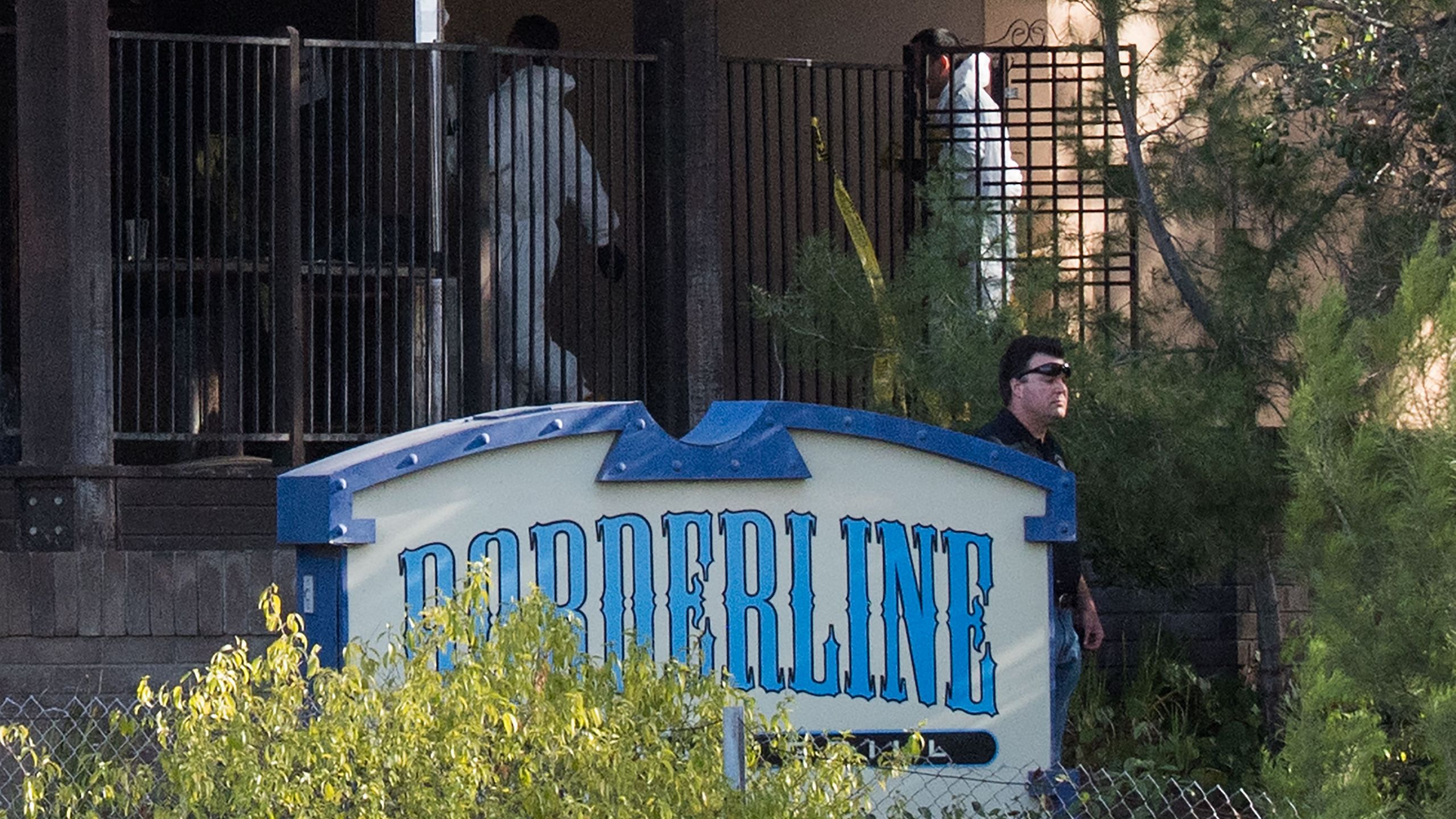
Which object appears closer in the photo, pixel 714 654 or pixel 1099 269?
pixel 714 654

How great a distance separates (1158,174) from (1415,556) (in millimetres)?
2417

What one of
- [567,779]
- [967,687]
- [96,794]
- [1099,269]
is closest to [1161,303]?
[1099,269]

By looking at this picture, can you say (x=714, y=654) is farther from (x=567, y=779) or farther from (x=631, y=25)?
(x=631, y=25)

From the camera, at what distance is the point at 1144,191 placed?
6.80m

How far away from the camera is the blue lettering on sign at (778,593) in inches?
211

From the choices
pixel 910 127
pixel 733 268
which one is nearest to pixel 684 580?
pixel 733 268

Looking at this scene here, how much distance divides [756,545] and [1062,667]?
1120 mm

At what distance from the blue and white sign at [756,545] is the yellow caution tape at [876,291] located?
177 centimetres

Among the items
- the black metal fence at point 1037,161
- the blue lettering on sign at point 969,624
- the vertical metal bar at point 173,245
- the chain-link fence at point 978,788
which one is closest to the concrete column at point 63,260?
the vertical metal bar at point 173,245

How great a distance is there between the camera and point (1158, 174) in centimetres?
691

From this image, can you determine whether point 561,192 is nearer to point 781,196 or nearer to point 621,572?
point 781,196

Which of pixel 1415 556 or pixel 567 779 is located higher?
pixel 1415 556

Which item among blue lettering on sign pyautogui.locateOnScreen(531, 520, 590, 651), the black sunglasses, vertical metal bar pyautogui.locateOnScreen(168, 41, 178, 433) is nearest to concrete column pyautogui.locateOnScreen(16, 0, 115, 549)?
vertical metal bar pyautogui.locateOnScreen(168, 41, 178, 433)

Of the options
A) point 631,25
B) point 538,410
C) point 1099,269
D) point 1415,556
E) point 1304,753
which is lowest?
point 1304,753
